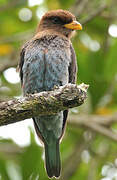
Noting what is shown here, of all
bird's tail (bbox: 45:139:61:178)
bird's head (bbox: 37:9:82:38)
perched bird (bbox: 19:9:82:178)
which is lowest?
bird's tail (bbox: 45:139:61:178)

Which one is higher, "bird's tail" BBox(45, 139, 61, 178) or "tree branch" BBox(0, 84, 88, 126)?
"tree branch" BBox(0, 84, 88, 126)

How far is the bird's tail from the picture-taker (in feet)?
19.6

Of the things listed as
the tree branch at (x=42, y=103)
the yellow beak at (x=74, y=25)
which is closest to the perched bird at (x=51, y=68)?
the yellow beak at (x=74, y=25)

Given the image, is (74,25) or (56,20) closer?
(74,25)

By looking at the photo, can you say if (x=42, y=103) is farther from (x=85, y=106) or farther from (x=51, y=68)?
(x=85, y=106)

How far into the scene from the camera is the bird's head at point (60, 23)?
20.6 feet

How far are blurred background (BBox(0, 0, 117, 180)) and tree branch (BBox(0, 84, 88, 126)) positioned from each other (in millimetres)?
1926

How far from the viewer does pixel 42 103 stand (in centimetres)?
435

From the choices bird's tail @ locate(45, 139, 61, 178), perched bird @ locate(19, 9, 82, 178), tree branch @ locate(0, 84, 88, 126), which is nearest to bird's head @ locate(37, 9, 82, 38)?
perched bird @ locate(19, 9, 82, 178)

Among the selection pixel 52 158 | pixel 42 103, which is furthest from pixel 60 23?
pixel 42 103

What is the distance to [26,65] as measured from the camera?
5766 millimetres

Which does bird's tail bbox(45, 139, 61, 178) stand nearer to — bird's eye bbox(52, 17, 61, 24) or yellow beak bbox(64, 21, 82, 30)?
yellow beak bbox(64, 21, 82, 30)

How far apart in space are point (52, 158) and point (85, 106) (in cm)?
145

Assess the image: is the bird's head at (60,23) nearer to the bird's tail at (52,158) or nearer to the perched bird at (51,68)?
the perched bird at (51,68)
